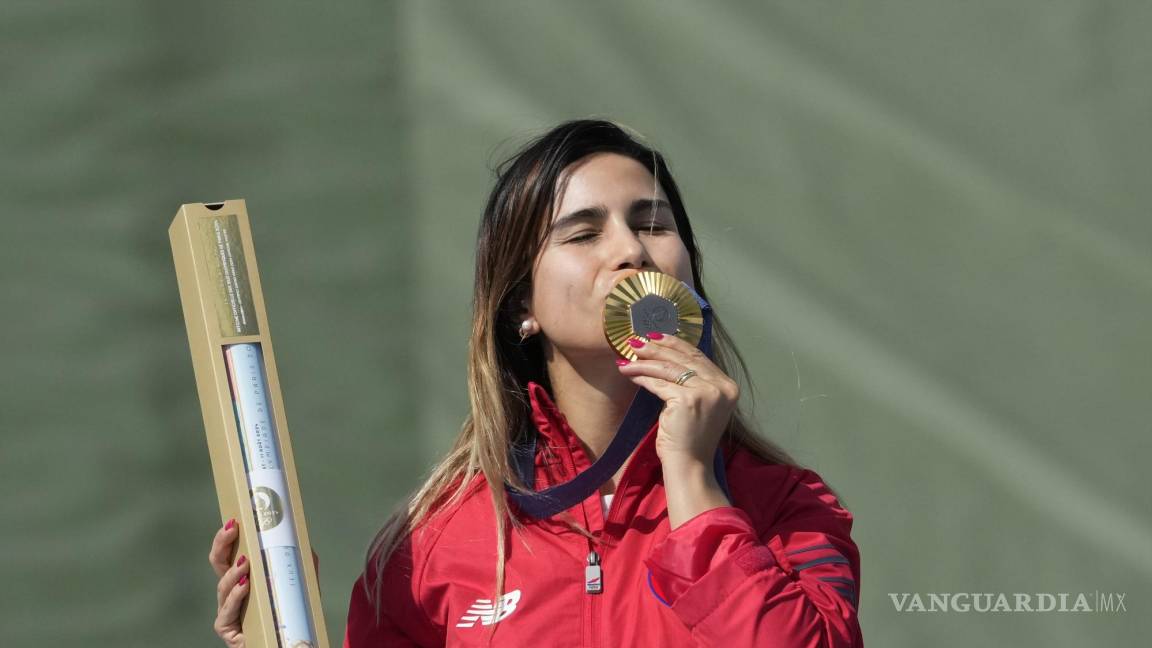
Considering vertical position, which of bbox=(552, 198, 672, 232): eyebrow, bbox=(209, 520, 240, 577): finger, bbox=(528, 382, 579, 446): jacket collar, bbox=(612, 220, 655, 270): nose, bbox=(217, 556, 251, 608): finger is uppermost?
bbox=(552, 198, 672, 232): eyebrow

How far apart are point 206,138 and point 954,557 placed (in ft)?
5.72

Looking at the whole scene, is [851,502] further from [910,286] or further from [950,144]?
[950,144]

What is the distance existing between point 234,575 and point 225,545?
0.15 feet

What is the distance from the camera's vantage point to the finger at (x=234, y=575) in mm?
1811

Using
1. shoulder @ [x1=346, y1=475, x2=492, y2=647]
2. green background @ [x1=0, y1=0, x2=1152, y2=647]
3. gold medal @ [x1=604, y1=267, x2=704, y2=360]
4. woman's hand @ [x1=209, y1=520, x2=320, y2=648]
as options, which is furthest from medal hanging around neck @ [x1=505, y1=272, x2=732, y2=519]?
green background @ [x1=0, y1=0, x2=1152, y2=647]

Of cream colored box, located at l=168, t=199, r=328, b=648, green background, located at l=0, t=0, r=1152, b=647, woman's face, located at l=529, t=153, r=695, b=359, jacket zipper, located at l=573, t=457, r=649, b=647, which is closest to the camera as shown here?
cream colored box, located at l=168, t=199, r=328, b=648

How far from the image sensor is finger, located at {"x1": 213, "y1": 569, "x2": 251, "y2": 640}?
1821 mm

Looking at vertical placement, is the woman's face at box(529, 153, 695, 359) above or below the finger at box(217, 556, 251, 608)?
above

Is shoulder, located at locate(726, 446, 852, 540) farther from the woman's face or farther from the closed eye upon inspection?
the closed eye

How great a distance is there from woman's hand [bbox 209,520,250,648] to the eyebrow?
67 cm

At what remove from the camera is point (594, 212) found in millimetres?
2160

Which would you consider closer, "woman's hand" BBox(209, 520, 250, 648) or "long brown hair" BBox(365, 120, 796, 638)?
"woman's hand" BBox(209, 520, 250, 648)

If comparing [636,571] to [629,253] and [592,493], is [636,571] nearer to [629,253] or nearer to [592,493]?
[592,493]

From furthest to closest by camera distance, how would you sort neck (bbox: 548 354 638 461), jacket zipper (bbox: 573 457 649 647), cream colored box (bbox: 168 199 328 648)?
neck (bbox: 548 354 638 461)
jacket zipper (bbox: 573 457 649 647)
cream colored box (bbox: 168 199 328 648)
